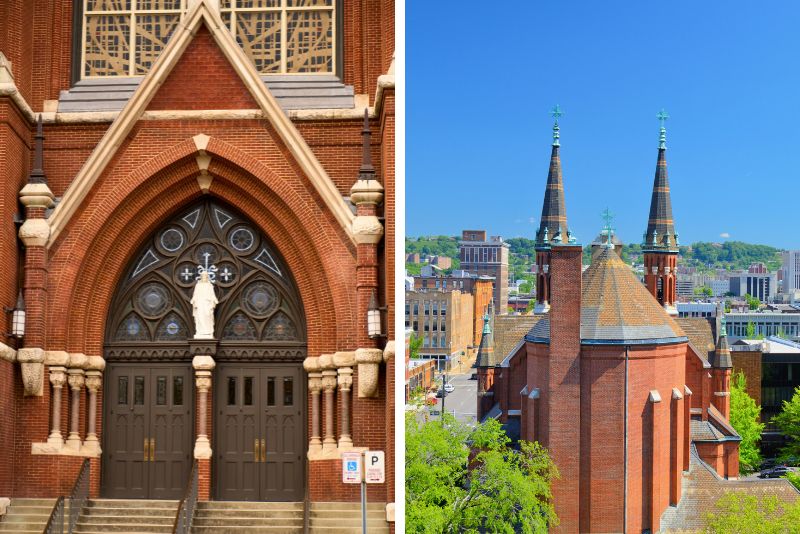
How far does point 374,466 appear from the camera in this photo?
35.0 feet

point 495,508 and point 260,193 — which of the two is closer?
point 260,193

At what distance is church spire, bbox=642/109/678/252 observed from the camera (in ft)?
182

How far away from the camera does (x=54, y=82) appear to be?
12.4 metres

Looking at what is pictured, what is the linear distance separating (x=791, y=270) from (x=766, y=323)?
1032 inches

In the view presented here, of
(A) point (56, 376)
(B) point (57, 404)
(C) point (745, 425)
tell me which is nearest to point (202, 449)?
(B) point (57, 404)

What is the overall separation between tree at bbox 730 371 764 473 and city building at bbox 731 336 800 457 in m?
4.09

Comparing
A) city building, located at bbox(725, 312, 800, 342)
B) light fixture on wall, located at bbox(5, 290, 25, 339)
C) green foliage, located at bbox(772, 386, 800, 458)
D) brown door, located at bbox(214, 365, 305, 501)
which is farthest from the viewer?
city building, located at bbox(725, 312, 800, 342)

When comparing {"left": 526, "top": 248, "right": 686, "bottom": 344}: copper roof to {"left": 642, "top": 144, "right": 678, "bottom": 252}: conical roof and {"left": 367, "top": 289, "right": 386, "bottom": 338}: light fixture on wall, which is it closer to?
{"left": 367, "top": 289, "right": 386, "bottom": 338}: light fixture on wall

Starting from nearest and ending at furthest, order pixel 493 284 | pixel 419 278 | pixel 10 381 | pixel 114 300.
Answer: pixel 10 381, pixel 114 300, pixel 419 278, pixel 493 284

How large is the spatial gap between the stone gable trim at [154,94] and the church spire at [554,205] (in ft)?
137

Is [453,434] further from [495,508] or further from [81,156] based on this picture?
[81,156]

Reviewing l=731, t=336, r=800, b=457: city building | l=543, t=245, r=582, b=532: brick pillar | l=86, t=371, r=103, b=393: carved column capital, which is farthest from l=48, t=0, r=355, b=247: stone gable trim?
l=731, t=336, r=800, b=457: city building

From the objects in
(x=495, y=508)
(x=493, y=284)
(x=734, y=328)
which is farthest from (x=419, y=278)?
(x=734, y=328)

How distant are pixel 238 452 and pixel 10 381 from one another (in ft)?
9.71
